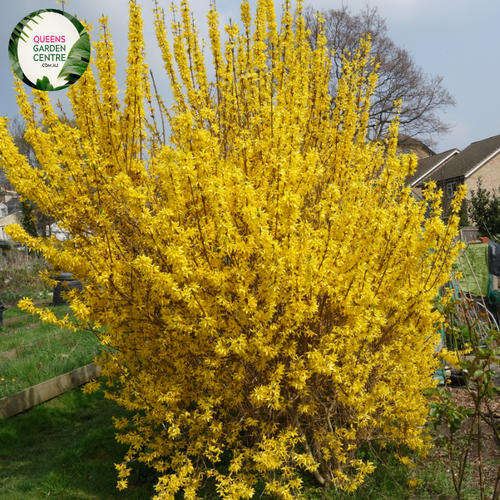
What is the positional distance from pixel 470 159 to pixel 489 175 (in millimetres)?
1585

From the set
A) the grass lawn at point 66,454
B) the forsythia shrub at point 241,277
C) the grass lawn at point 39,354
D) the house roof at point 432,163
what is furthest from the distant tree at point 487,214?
the grass lawn at point 66,454

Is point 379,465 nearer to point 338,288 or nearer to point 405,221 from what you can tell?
point 338,288

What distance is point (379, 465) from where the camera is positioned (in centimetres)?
351

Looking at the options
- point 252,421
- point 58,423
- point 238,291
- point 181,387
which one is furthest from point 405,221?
point 58,423

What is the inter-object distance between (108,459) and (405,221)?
333 cm

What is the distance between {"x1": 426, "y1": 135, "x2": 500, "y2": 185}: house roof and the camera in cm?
2544

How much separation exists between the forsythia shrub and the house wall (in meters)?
25.3

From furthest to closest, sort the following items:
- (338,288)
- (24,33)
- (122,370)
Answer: (24,33), (122,370), (338,288)

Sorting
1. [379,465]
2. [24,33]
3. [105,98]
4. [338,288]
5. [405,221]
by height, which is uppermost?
[24,33]

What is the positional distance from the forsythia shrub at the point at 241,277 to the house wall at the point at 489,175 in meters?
25.3

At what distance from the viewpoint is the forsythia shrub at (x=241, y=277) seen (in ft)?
8.44

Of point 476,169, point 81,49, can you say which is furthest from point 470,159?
point 81,49

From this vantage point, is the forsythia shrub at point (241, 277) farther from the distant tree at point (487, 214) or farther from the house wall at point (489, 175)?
the house wall at point (489, 175)

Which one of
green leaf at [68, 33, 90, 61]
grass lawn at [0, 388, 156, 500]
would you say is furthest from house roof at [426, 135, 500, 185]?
grass lawn at [0, 388, 156, 500]
